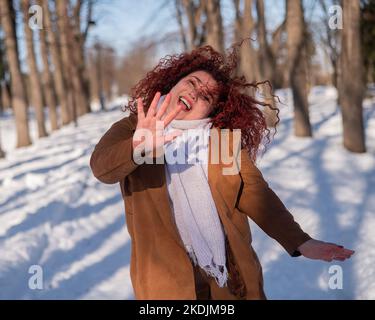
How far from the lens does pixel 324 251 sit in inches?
84.1

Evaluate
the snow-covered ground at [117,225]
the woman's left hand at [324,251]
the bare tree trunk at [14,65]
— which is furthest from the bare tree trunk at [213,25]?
the woman's left hand at [324,251]

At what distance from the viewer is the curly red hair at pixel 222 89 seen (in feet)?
7.89

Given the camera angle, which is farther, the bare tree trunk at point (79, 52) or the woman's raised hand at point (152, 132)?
the bare tree trunk at point (79, 52)

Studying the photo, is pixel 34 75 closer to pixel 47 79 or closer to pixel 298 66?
pixel 47 79

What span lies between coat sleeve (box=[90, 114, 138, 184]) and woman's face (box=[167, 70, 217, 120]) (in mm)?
227

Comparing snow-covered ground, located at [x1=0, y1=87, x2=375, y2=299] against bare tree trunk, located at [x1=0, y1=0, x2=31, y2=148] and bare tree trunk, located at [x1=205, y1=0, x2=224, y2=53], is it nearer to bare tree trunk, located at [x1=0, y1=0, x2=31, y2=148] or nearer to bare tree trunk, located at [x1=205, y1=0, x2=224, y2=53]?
bare tree trunk, located at [x1=0, y1=0, x2=31, y2=148]

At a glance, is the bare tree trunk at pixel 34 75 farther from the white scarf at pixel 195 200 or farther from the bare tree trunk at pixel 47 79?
the white scarf at pixel 195 200

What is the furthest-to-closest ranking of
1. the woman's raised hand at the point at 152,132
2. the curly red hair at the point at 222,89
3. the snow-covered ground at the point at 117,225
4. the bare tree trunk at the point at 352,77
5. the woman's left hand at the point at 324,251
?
the bare tree trunk at the point at 352,77, the snow-covered ground at the point at 117,225, the curly red hair at the point at 222,89, the woman's left hand at the point at 324,251, the woman's raised hand at the point at 152,132

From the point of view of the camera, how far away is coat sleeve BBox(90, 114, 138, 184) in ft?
6.49

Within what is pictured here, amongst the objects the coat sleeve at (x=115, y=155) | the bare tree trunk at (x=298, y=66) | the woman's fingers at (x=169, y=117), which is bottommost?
the coat sleeve at (x=115, y=155)

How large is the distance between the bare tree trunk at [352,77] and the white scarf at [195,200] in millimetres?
8707

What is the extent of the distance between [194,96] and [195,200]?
471mm

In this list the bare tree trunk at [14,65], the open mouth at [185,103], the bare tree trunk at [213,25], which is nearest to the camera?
the open mouth at [185,103]

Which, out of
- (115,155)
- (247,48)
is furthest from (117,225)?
(247,48)
